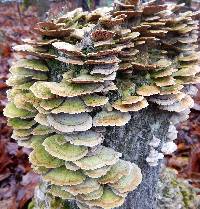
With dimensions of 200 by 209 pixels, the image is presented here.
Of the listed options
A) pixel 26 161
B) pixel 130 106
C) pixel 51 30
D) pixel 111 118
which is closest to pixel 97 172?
pixel 111 118

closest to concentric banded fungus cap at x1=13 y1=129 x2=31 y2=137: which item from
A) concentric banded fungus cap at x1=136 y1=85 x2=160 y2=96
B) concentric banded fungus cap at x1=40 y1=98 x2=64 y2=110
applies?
concentric banded fungus cap at x1=40 y1=98 x2=64 y2=110

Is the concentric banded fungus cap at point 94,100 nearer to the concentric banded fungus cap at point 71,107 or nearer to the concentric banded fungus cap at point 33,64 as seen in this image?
the concentric banded fungus cap at point 71,107

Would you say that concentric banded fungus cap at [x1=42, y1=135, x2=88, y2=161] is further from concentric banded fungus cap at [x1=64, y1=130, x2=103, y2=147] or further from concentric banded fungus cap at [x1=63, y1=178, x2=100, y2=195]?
concentric banded fungus cap at [x1=63, y1=178, x2=100, y2=195]

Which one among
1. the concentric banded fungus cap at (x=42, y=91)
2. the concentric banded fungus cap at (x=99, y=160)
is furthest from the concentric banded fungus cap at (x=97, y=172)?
the concentric banded fungus cap at (x=42, y=91)

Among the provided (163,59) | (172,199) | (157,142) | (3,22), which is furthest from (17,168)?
(3,22)

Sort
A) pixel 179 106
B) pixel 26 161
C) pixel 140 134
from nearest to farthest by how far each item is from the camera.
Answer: pixel 179 106, pixel 140 134, pixel 26 161

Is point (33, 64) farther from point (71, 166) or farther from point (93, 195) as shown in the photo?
point (93, 195)

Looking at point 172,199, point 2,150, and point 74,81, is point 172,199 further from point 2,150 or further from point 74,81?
point 2,150
